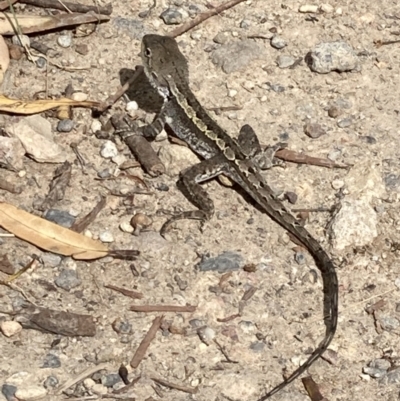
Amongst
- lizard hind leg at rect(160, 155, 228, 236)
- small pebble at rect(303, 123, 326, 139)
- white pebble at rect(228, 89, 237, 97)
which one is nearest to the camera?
lizard hind leg at rect(160, 155, 228, 236)

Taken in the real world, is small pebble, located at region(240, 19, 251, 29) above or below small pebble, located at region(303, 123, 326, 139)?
above

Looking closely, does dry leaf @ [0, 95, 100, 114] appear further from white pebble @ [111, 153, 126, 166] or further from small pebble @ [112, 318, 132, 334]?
small pebble @ [112, 318, 132, 334]

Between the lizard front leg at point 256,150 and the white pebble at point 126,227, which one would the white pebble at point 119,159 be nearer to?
the white pebble at point 126,227

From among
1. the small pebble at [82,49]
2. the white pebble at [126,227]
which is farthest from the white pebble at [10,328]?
the small pebble at [82,49]

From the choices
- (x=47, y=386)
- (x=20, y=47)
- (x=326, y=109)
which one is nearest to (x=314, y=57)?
(x=326, y=109)

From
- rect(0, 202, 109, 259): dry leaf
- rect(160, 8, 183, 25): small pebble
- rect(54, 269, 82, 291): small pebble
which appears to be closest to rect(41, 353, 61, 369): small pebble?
rect(54, 269, 82, 291): small pebble

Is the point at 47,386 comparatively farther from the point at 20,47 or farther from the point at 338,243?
the point at 20,47
